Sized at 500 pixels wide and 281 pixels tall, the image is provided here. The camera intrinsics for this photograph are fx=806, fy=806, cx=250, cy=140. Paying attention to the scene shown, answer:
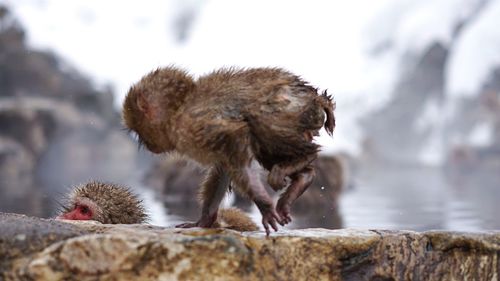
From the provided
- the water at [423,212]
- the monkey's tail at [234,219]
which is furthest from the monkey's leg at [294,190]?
the water at [423,212]

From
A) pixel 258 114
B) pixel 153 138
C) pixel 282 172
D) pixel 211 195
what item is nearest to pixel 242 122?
pixel 258 114

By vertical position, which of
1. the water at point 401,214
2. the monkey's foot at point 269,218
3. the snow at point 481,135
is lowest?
the monkey's foot at point 269,218

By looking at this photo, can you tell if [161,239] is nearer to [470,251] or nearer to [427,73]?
[470,251]

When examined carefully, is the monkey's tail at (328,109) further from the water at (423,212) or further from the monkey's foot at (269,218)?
the water at (423,212)

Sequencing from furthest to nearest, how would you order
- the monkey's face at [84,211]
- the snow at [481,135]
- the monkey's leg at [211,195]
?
1. the snow at [481,135]
2. the monkey's face at [84,211]
3. the monkey's leg at [211,195]

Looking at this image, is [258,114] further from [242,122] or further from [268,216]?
[268,216]
